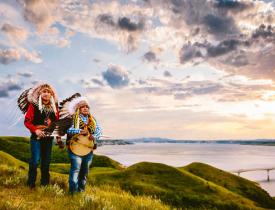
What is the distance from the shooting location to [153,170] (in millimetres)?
19531

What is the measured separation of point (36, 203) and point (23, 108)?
3.35 metres

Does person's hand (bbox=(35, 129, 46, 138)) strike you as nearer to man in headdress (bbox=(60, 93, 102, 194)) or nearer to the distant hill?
man in headdress (bbox=(60, 93, 102, 194))

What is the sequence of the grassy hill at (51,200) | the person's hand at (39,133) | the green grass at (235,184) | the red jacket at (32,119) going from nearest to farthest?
the grassy hill at (51,200) → the person's hand at (39,133) → the red jacket at (32,119) → the green grass at (235,184)

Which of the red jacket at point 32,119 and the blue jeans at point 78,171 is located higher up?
the red jacket at point 32,119

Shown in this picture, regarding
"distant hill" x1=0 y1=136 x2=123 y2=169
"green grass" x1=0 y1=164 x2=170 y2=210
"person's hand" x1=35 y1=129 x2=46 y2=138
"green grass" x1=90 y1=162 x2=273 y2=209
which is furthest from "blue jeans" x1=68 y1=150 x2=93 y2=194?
"distant hill" x1=0 y1=136 x2=123 y2=169

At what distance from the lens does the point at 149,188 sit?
1720 centimetres

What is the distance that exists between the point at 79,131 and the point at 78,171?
0.98 meters

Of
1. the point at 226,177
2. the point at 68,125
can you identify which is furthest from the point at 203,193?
the point at 68,125

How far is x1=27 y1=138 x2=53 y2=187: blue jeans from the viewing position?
9.41 m

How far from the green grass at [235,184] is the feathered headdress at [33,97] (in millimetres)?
13169

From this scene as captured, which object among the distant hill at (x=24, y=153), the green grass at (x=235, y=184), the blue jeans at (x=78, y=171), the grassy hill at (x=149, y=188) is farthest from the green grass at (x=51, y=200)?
the distant hill at (x=24, y=153)

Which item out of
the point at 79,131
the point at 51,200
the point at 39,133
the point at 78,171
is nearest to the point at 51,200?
the point at 51,200

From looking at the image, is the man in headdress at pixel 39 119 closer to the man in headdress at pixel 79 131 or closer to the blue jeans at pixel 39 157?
the blue jeans at pixel 39 157

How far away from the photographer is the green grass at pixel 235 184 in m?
21.2
